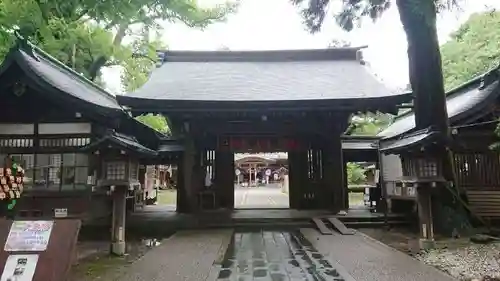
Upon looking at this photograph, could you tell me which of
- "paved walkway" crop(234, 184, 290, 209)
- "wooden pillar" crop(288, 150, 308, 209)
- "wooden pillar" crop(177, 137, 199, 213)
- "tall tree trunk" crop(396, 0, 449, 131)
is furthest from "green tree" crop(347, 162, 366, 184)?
"tall tree trunk" crop(396, 0, 449, 131)

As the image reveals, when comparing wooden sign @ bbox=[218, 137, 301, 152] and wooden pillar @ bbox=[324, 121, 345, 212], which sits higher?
wooden sign @ bbox=[218, 137, 301, 152]

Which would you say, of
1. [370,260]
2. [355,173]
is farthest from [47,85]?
[355,173]

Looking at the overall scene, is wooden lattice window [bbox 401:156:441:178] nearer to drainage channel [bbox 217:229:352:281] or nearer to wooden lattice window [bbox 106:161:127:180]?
drainage channel [bbox 217:229:352:281]

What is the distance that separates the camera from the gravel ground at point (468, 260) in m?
6.16

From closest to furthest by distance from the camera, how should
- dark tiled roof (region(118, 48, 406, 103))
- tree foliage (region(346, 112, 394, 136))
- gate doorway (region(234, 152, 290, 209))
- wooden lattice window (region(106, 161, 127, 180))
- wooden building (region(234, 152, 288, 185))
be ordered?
wooden lattice window (region(106, 161, 127, 180)) → dark tiled roof (region(118, 48, 406, 103)) → tree foliage (region(346, 112, 394, 136)) → wooden building (region(234, 152, 288, 185)) → gate doorway (region(234, 152, 290, 209))

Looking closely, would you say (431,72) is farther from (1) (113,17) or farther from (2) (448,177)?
(1) (113,17)

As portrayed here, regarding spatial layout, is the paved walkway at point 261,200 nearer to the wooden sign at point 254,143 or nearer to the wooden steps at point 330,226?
the wooden sign at point 254,143

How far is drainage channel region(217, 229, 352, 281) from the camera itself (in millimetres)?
6031

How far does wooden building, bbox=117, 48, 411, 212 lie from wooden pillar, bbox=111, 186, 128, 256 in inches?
121

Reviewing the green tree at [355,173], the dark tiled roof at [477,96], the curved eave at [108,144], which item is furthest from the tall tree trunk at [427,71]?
the green tree at [355,173]

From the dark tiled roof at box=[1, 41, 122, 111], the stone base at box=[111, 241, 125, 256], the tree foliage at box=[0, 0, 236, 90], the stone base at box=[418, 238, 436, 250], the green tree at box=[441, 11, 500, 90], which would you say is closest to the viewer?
the tree foliage at box=[0, 0, 236, 90]

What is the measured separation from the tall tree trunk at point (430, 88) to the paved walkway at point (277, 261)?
2.59m

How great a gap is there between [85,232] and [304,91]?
768cm

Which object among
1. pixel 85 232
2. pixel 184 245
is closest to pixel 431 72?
pixel 184 245
